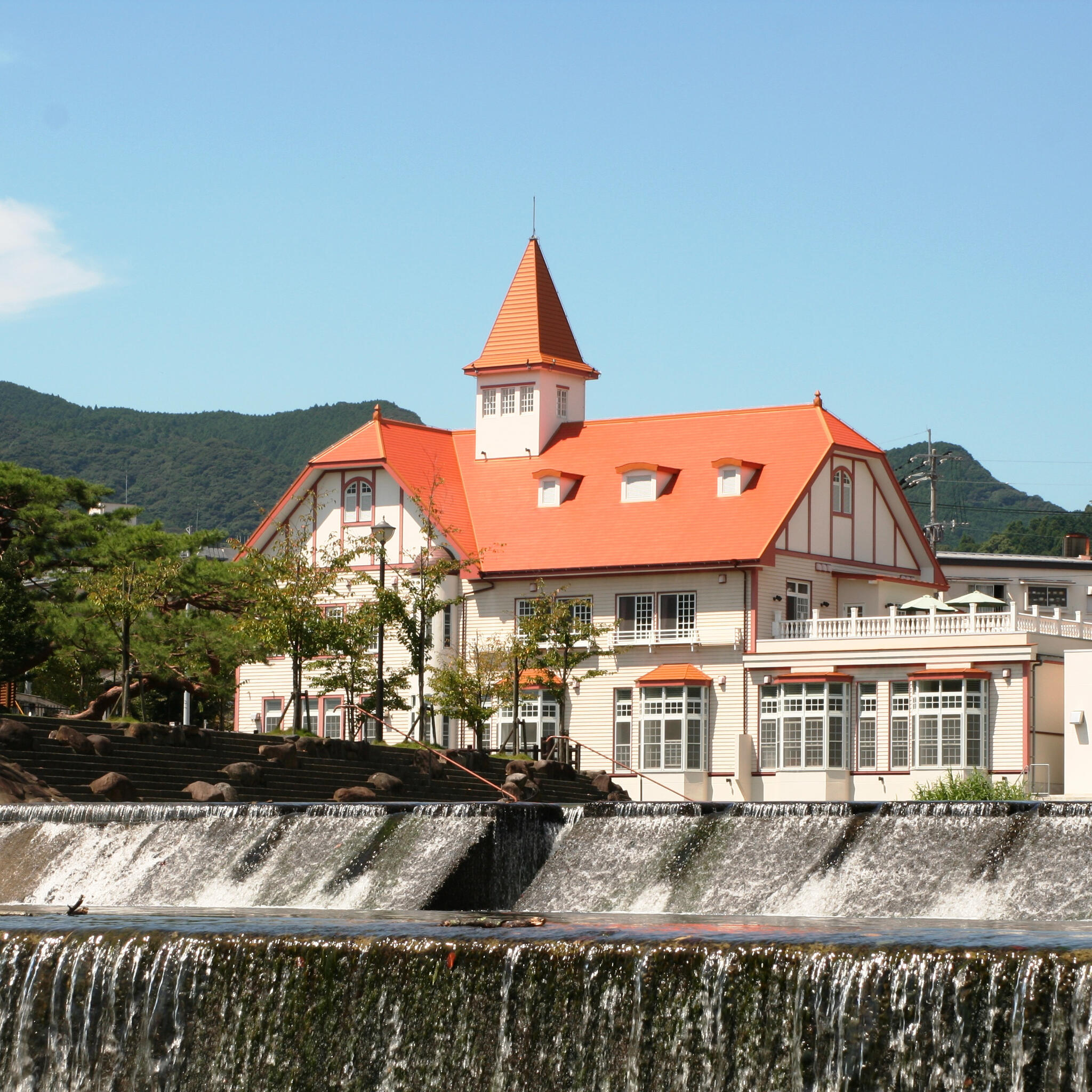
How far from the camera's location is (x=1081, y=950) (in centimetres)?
1070

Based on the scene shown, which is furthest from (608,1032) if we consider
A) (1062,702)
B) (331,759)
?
(1062,702)

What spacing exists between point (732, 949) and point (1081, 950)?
2015 millimetres

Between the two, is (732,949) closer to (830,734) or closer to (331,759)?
(331,759)

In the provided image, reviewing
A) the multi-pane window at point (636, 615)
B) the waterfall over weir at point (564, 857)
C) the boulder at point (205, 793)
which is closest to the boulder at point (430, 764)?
the boulder at point (205, 793)

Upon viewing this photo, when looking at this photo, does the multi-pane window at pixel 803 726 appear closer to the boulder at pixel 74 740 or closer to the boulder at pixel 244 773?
the boulder at pixel 244 773

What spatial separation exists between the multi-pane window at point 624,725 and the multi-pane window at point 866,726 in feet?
19.6

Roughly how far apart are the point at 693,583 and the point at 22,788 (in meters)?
25.5

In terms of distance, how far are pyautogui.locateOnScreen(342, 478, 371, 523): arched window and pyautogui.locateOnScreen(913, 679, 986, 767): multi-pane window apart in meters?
15.9

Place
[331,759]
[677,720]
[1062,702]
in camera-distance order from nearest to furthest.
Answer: [331,759] → [1062,702] → [677,720]

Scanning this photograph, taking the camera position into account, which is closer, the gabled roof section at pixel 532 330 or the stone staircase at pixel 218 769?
the stone staircase at pixel 218 769

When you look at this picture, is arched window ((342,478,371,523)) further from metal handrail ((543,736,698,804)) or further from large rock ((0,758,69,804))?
large rock ((0,758,69,804))

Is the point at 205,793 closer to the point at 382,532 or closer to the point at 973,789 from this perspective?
the point at 382,532

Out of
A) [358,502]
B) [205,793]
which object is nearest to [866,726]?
[358,502]

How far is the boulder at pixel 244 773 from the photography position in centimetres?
2841
